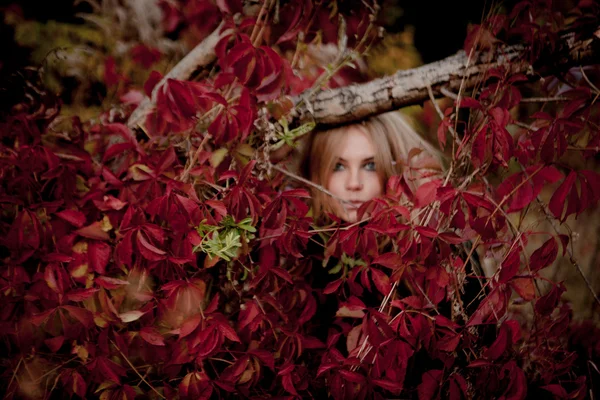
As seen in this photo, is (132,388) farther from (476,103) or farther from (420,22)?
(420,22)

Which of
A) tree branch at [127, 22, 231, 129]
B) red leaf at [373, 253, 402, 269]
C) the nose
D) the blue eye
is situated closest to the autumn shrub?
red leaf at [373, 253, 402, 269]

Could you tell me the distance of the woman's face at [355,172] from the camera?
1.89 meters

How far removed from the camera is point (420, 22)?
5.36 metres

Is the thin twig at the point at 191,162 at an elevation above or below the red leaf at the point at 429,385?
above

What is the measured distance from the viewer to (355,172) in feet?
6.31

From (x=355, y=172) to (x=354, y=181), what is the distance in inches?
2.4

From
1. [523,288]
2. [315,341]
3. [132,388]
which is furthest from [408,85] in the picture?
[132,388]

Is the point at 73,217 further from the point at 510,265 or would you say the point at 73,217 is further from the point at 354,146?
the point at 510,265

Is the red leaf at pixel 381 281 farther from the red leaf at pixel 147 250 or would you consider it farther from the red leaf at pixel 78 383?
the red leaf at pixel 78 383

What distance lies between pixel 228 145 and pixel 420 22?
183 inches

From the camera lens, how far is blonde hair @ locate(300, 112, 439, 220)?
1923 mm

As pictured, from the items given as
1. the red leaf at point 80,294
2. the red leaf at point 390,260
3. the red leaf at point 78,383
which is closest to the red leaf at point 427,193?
the red leaf at point 390,260

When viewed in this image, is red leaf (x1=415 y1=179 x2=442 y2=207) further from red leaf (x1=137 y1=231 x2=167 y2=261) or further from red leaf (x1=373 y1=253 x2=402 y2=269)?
red leaf (x1=137 y1=231 x2=167 y2=261)

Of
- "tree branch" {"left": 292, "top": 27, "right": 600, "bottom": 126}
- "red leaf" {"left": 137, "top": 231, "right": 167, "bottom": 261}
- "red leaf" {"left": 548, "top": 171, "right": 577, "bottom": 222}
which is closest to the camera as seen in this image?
"red leaf" {"left": 548, "top": 171, "right": 577, "bottom": 222}
